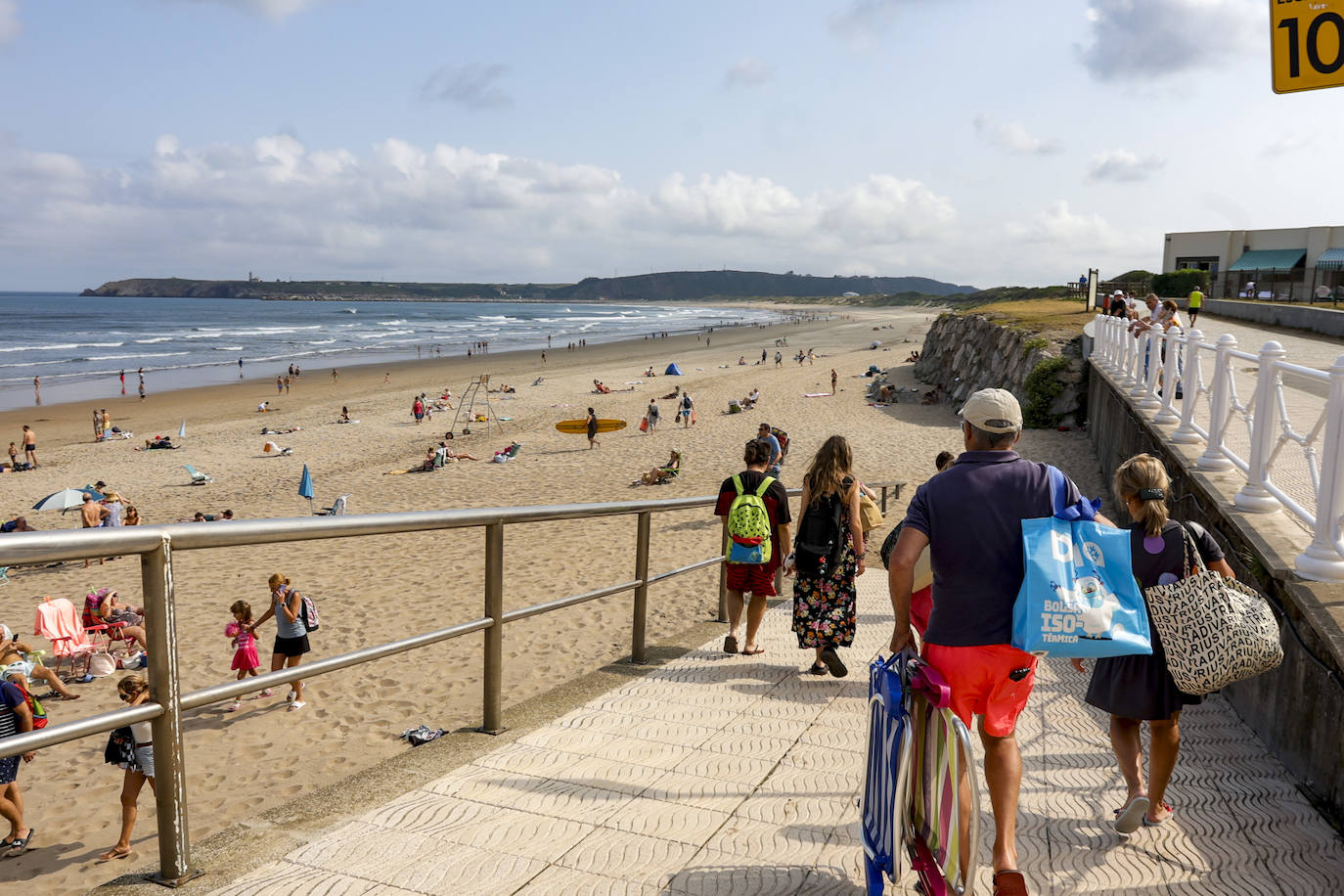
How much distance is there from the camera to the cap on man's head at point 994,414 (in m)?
2.65

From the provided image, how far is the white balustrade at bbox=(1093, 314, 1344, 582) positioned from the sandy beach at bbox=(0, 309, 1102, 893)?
8.87 ft

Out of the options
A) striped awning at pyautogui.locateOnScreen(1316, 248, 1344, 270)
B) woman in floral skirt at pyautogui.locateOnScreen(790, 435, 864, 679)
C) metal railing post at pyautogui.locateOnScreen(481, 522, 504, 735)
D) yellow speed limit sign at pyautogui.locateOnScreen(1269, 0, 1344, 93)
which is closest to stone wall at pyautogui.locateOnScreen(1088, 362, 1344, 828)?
woman in floral skirt at pyautogui.locateOnScreen(790, 435, 864, 679)

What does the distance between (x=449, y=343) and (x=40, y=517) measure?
5399cm

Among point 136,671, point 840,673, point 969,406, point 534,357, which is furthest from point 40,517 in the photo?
point 534,357

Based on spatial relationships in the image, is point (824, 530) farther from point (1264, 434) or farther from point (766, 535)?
point (1264, 434)

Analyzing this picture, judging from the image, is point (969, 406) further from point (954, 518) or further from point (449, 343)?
point (449, 343)

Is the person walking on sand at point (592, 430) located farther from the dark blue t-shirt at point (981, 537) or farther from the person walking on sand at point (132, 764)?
the dark blue t-shirt at point (981, 537)

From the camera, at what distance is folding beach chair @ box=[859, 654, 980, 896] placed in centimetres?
238

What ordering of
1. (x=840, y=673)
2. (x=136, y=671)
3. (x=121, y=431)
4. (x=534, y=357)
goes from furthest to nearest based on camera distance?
(x=534, y=357) → (x=121, y=431) → (x=136, y=671) → (x=840, y=673)

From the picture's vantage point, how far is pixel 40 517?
17484mm

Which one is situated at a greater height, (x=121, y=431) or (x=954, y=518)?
(x=954, y=518)

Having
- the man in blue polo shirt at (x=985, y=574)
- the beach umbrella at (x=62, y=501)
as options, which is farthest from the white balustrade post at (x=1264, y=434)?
the beach umbrella at (x=62, y=501)

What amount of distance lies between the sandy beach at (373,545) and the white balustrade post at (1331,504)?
262cm

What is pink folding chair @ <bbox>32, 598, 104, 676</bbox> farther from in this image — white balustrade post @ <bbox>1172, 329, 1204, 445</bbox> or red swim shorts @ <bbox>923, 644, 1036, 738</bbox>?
white balustrade post @ <bbox>1172, 329, 1204, 445</bbox>
